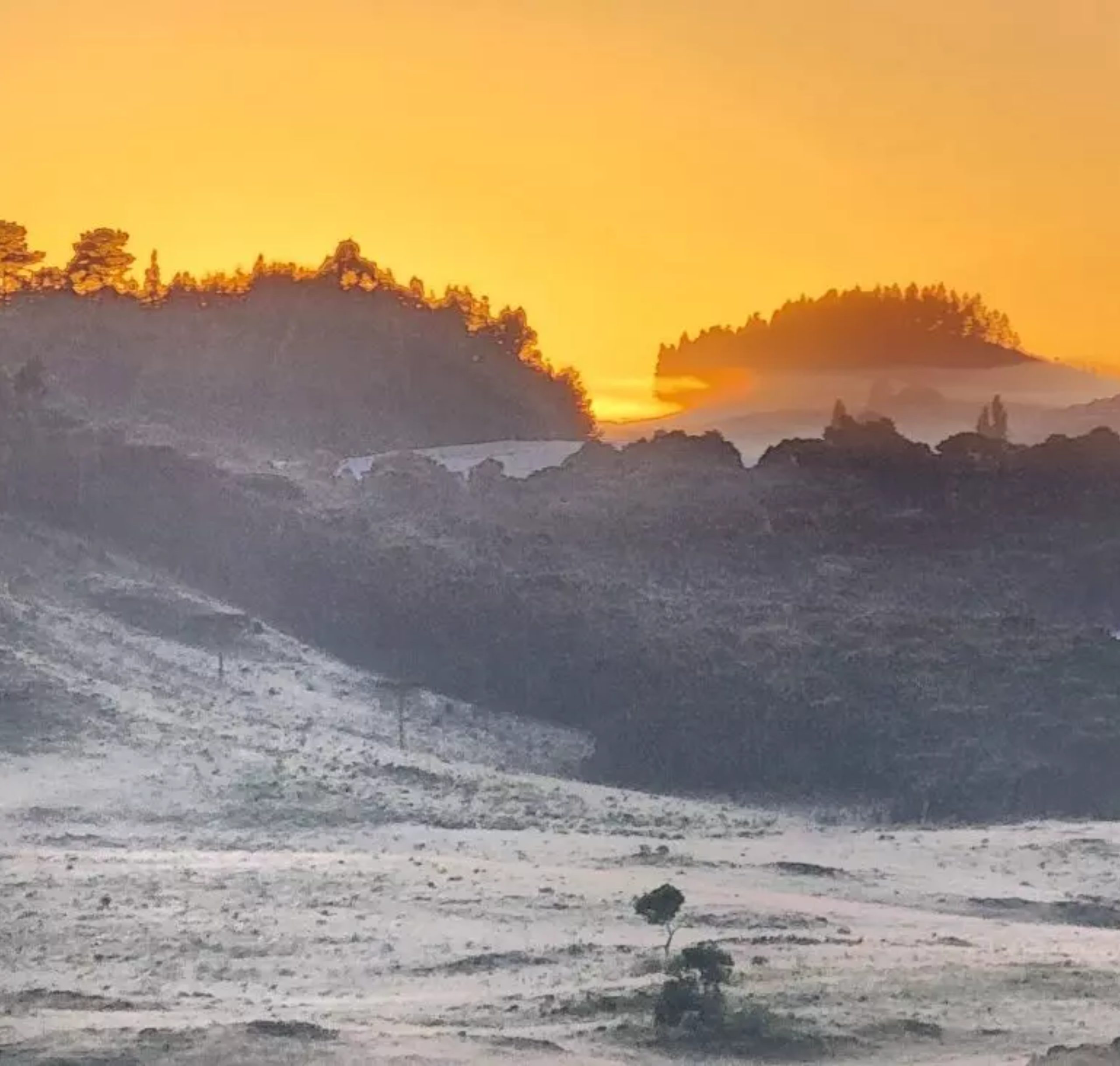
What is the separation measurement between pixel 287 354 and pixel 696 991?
78.1 m

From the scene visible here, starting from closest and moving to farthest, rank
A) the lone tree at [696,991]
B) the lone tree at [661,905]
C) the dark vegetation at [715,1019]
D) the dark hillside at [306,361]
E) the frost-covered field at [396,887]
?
the dark vegetation at [715,1019] → the lone tree at [696,991] → the frost-covered field at [396,887] → the lone tree at [661,905] → the dark hillside at [306,361]

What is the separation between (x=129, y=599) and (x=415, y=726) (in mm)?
12450

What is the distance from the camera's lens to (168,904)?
3616 cm

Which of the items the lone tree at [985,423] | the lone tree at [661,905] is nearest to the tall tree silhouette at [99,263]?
the lone tree at [985,423]

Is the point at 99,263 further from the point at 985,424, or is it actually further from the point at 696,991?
the point at 696,991

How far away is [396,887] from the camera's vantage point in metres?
38.5

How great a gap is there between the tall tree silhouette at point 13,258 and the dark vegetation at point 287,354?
A: 9cm

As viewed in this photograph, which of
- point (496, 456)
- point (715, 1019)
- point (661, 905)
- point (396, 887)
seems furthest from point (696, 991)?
point (496, 456)

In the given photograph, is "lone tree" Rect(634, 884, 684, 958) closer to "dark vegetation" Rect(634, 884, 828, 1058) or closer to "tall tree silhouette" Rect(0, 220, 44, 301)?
"dark vegetation" Rect(634, 884, 828, 1058)

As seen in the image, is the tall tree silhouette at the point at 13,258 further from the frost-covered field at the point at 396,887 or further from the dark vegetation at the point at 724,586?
the frost-covered field at the point at 396,887

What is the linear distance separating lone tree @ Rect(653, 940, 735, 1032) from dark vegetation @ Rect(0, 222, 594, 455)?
210ft

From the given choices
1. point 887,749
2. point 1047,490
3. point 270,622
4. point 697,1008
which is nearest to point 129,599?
point 270,622

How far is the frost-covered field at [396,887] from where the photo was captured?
2608 centimetres

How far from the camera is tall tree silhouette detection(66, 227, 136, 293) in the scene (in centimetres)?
9869
